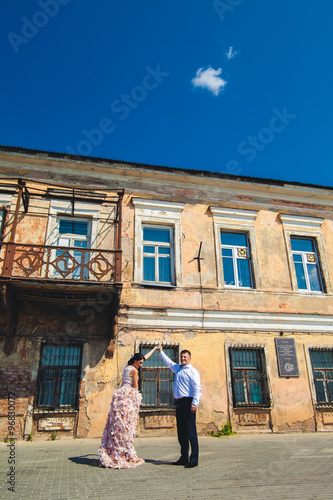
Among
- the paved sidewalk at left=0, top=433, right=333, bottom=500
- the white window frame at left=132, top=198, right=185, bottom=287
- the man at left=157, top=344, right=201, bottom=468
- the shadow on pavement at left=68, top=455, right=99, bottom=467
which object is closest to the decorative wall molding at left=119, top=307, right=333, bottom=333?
the white window frame at left=132, top=198, right=185, bottom=287

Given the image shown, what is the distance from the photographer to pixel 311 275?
11469 mm

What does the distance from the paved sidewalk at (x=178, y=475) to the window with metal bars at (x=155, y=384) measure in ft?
6.43

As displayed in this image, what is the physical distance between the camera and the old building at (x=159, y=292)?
8.48 metres

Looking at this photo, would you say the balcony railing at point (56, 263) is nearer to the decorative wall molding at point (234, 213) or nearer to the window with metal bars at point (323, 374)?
the decorative wall molding at point (234, 213)

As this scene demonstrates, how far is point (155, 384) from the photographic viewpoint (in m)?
9.03

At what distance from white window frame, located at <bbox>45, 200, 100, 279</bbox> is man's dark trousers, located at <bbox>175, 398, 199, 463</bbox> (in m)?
5.66

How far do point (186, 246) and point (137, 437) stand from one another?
5.04 metres

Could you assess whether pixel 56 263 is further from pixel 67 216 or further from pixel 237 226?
pixel 237 226

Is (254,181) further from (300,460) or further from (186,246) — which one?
(300,460)

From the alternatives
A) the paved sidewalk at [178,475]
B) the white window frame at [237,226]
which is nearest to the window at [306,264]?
the white window frame at [237,226]

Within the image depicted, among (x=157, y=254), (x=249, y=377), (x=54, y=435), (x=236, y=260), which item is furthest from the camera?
(x=236, y=260)

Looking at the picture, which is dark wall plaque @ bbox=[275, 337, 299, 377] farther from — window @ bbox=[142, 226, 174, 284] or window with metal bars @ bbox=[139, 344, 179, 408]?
window @ bbox=[142, 226, 174, 284]

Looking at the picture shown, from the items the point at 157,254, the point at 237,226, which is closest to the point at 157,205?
the point at 157,254

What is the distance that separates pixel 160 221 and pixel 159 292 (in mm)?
2129
